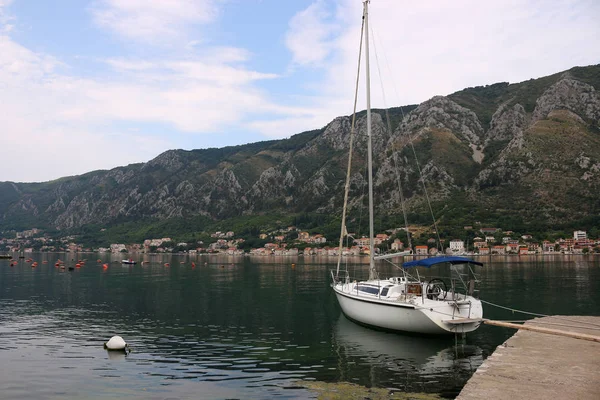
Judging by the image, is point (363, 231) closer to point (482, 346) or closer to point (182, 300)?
point (182, 300)

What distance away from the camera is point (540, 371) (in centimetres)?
1490

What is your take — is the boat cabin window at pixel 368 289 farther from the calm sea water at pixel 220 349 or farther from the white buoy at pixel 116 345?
the white buoy at pixel 116 345

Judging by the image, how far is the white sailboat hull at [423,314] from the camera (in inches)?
945

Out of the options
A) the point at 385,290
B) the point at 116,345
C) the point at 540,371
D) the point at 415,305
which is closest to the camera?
the point at 540,371

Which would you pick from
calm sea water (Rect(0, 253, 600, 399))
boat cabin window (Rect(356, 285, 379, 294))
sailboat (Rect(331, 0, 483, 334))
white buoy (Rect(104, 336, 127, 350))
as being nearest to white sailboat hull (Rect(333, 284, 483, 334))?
sailboat (Rect(331, 0, 483, 334))

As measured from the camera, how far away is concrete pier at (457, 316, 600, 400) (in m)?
12.7

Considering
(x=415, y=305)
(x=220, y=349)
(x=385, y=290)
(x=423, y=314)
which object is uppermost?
(x=385, y=290)

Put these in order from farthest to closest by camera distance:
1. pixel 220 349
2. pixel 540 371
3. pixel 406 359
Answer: pixel 220 349 < pixel 406 359 < pixel 540 371

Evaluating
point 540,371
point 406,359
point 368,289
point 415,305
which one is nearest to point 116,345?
point 406,359

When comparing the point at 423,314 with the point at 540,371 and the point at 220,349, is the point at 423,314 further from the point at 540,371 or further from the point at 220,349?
the point at 220,349

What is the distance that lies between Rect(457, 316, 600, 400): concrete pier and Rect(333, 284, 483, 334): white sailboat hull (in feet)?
11.7

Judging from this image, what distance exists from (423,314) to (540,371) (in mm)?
9348

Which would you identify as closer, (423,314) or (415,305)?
(423,314)

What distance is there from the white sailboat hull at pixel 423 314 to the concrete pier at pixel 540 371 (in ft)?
11.7
